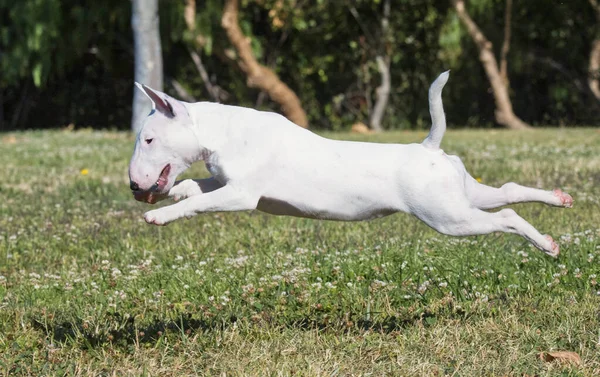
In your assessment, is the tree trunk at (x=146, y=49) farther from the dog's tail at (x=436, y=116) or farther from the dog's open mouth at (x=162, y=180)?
the dog's tail at (x=436, y=116)

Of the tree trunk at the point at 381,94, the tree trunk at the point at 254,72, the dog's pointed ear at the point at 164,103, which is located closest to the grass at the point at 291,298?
the dog's pointed ear at the point at 164,103

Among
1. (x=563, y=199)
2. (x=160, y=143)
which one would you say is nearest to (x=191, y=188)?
(x=160, y=143)

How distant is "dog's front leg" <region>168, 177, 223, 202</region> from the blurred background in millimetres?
12855

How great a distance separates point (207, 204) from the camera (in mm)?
3443

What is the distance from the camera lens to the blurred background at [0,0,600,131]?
17.2 metres

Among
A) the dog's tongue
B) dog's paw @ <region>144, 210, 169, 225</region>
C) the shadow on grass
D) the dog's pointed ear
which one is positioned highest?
the dog's pointed ear

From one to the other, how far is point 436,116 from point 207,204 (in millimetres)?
945

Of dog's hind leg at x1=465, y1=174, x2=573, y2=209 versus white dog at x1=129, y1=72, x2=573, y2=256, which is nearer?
white dog at x1=129, y1=72, x2=573, y2=256

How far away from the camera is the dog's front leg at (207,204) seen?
11.3 ft

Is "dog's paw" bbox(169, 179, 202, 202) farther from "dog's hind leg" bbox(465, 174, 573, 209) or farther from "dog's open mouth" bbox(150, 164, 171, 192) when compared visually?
"dog's hind leg" bbox(465, 174, 573, 209)

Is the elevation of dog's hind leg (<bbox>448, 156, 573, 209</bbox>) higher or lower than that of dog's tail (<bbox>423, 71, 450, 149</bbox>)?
lower

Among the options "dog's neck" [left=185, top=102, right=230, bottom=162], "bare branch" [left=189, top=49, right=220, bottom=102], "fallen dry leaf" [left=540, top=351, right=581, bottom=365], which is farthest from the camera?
"bare branch" [left=189, top=49, right=220, bottom=102]

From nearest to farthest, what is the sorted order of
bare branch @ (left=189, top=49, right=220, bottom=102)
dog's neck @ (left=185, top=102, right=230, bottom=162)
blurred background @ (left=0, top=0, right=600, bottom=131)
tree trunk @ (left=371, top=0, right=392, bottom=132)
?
1. dog's neck @ (left=185, top=102, right=230, bottom=162)
2. blurred background @ (left=0, top=0, right=600, bottom=131)
3. tree trunk @ (left=371, top=0, right=392, bottom=132)
4. bare branch @ (left=189, top=49, right=220, bottom=102)

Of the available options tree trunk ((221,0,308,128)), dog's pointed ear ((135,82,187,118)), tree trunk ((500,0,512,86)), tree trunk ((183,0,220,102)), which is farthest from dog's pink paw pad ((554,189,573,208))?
tree trunk ((500,0,512,86))
